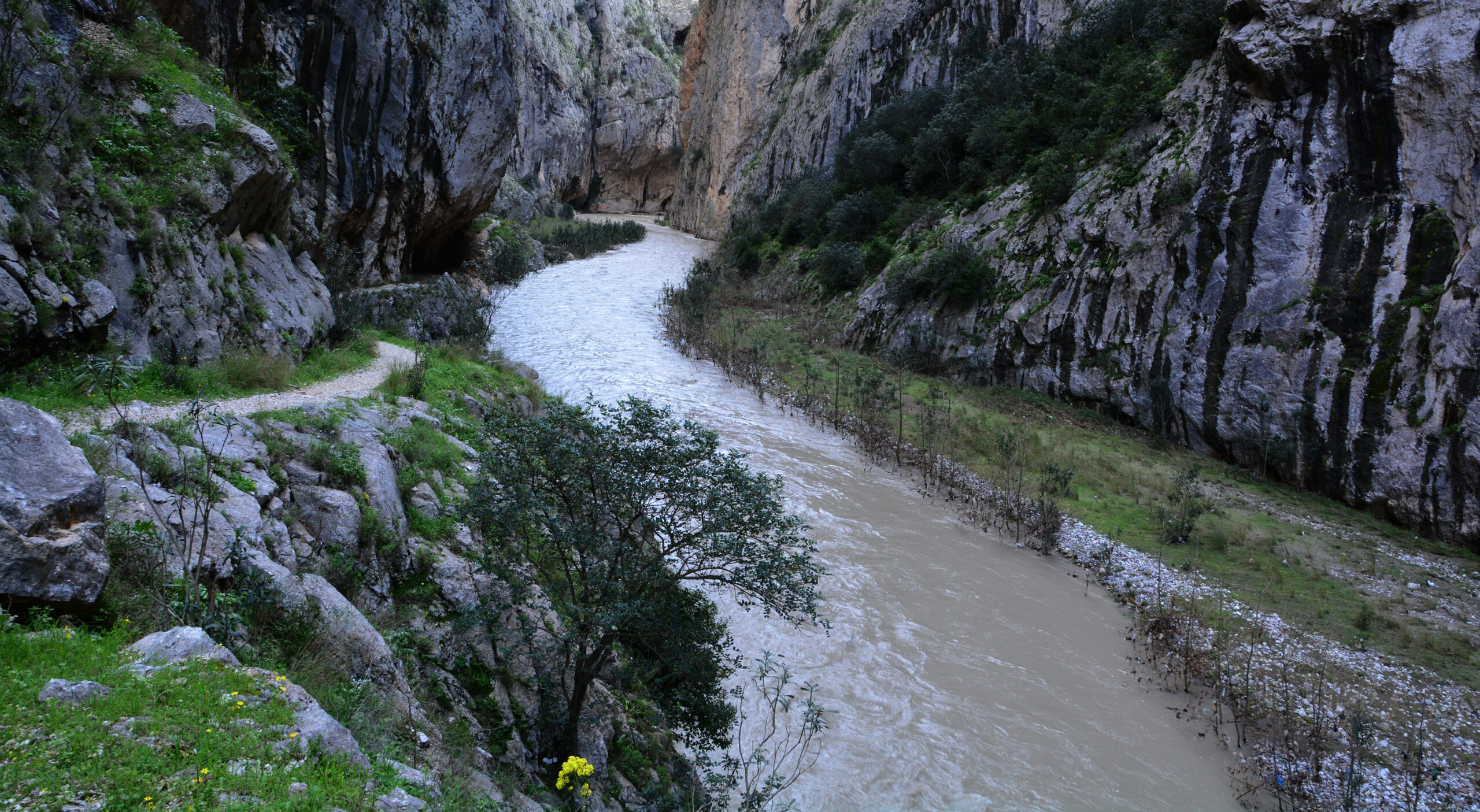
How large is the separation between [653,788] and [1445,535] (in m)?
12.5

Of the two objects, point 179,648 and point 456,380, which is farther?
point 456,380

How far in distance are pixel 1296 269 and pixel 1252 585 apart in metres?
7.43

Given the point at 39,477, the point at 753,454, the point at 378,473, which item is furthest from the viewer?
the point at 753,454

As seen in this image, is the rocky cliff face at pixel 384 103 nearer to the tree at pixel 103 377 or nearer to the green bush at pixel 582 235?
the tree at pixel 103 377

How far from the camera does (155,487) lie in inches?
192

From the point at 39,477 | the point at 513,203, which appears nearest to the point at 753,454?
the point at 39,477

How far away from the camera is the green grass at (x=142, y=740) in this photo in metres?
2.53

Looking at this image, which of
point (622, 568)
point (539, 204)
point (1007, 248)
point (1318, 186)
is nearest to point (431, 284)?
point (1007, 248)

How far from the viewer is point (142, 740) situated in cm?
279

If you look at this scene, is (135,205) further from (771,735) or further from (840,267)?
(840,267)

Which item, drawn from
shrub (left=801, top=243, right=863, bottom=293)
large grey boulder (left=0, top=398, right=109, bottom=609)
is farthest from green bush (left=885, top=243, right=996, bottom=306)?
large grey boulder (left=0, top=398, right=109, bottom=609)

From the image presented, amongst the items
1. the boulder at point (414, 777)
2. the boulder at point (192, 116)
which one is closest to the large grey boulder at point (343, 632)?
the boulder at point (414, 777)

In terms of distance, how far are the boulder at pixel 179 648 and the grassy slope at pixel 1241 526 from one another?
36.1 ft

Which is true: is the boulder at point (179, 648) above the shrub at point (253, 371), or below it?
below
